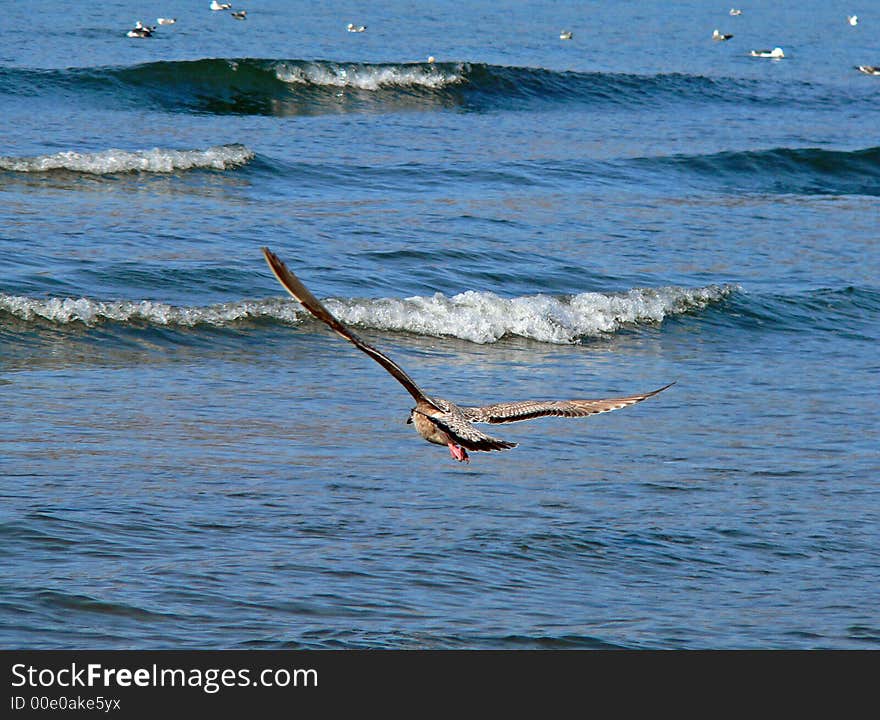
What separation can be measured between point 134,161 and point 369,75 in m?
11.6

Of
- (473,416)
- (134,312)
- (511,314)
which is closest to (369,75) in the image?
(511,314)

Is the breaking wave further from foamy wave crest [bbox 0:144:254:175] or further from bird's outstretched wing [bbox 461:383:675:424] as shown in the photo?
bird's outstretched wing [bbox 461:383:675:424]

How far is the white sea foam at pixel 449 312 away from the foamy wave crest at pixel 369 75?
16002 millimetres

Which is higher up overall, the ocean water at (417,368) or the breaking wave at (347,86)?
the breaking wave at (347,86)

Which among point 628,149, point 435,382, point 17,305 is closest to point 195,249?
point 17,305

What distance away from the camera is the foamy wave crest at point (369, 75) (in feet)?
95.0

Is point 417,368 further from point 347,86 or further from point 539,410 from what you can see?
point 347,86

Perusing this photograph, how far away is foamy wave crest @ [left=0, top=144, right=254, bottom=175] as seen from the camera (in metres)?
18.0

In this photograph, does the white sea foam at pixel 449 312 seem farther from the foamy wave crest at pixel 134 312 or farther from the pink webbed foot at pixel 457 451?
the pink webbed foot at pixel 457 451

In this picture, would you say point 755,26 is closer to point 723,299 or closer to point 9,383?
point 723,299

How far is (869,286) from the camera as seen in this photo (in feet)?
49.9

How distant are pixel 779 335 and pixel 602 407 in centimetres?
755

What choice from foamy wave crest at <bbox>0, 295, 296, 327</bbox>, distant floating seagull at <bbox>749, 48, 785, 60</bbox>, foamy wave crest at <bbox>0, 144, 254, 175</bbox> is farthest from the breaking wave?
foamy wave crest at <bbox>0, 295, 296, 327</bbox>

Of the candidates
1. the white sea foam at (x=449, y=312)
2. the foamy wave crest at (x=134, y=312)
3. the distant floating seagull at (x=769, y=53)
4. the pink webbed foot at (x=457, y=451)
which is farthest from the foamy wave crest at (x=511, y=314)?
the distant floating seagull at (x=769, y=53)
